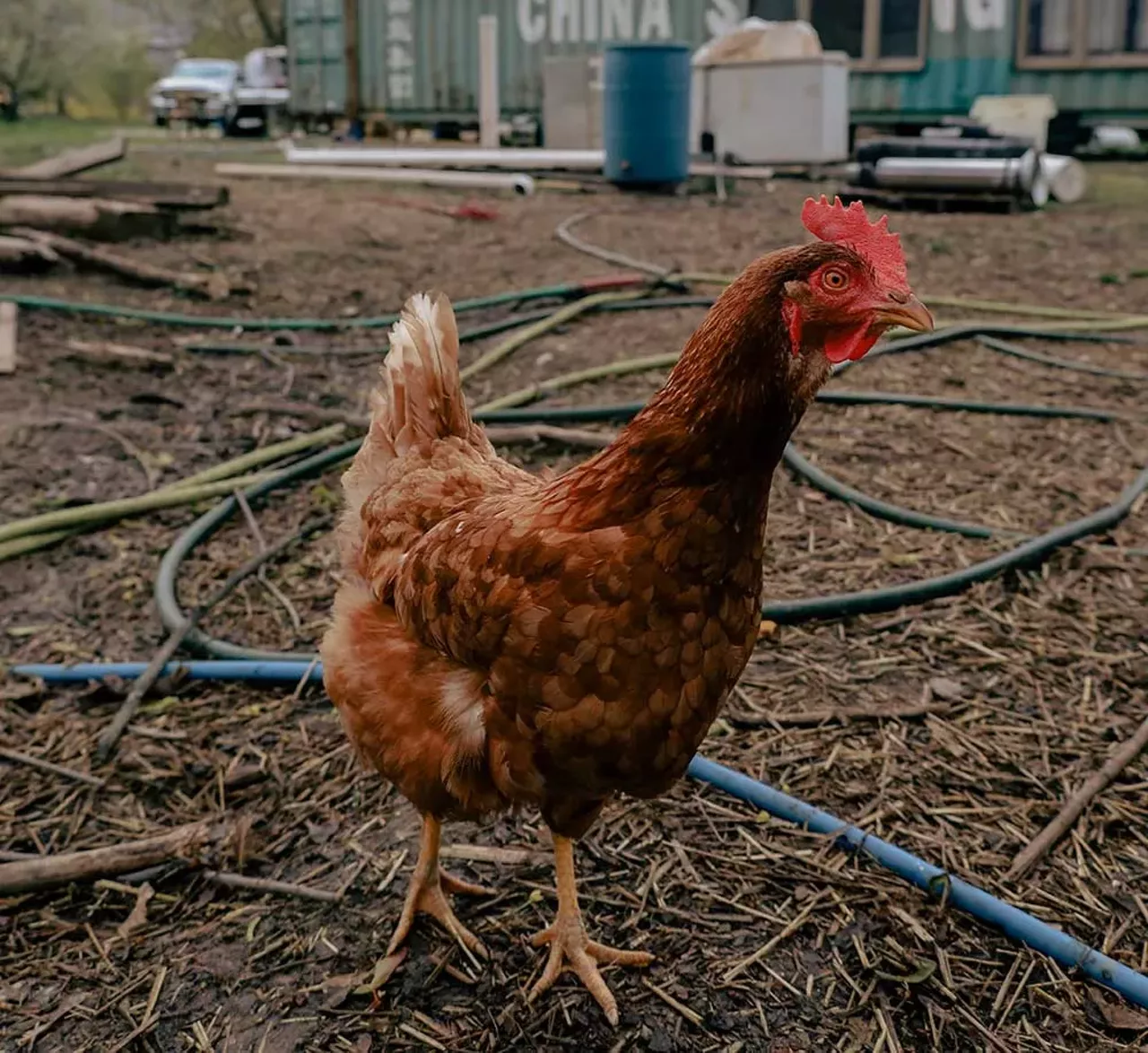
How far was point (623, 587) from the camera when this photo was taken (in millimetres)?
1679

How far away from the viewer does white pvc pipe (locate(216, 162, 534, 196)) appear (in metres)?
11.7

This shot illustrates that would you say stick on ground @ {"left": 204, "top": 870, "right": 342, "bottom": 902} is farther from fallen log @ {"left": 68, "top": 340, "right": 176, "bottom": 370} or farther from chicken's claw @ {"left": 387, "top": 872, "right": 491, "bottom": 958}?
fallen log @ {"left": 68, "top": 340, "right": 176, "bottom": 370}

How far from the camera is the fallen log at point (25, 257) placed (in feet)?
21.5

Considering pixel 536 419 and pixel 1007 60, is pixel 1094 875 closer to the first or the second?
pixel 536 419

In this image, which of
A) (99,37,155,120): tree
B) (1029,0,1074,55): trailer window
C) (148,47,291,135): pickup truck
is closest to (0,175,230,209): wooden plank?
(1029,0,1074,55): trailer window

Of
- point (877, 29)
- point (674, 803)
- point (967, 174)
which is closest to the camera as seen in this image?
point (674, 803)

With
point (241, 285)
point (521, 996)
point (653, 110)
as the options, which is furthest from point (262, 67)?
point (521, 996)

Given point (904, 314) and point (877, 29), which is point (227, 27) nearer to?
point (877, 29)

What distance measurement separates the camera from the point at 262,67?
24359 mm

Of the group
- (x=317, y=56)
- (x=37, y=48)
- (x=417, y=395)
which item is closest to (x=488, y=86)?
(x=317, y=56)

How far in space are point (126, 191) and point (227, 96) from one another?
17.4 metres

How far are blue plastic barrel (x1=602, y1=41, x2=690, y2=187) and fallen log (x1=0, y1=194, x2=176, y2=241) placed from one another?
15.7 ft

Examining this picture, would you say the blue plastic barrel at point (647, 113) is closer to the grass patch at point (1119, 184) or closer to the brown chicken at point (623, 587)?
the grass patch at point (1119, 184)

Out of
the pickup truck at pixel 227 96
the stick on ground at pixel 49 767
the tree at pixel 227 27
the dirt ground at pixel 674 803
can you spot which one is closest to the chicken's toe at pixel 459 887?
the dirt ground at pixel 674 803
